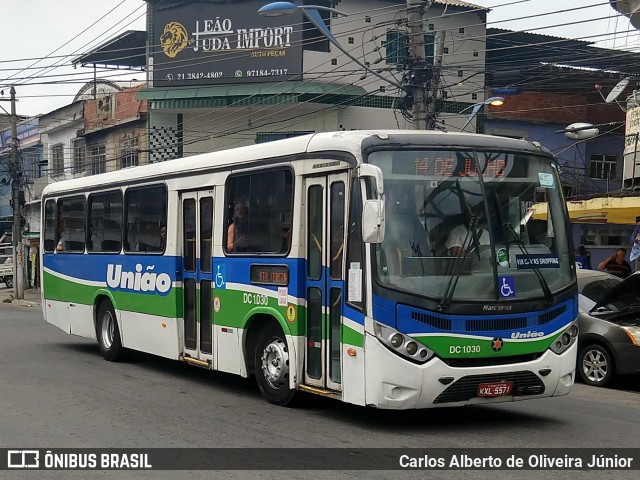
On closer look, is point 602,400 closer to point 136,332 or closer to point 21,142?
point 136,332

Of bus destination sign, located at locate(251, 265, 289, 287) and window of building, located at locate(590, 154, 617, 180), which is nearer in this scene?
bus destination sign, located at locate(251, 265, 289, 287)

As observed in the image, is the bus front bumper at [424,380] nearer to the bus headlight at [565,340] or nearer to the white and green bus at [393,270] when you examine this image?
the white and green bus at [393,270]

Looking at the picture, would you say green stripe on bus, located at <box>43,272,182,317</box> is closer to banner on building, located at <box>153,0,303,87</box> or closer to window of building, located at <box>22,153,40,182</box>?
banner on building, located at <box>153,0,303,87</box>

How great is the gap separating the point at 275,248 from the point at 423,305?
228 centimetres

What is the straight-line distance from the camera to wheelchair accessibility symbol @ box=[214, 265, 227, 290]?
35.1 ft

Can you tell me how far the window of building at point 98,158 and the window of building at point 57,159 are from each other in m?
4.32

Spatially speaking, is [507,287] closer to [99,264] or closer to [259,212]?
[259,212]

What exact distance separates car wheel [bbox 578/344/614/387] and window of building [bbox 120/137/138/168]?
81.4ft

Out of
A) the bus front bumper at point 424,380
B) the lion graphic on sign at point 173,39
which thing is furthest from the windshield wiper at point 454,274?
the lion graphic on sign at point 173,39

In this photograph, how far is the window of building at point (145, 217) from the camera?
40.9 ft

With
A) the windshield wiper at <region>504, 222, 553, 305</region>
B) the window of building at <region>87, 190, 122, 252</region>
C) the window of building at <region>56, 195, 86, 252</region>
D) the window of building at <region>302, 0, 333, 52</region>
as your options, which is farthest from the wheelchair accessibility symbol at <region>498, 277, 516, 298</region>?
the window of building at <region>302, 0, 333, 52</region>

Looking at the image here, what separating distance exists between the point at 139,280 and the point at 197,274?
74.7 inches

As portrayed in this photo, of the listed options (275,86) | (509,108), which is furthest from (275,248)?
(509,108)

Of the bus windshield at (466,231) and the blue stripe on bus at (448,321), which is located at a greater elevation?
the bus windshield at (466,231)
